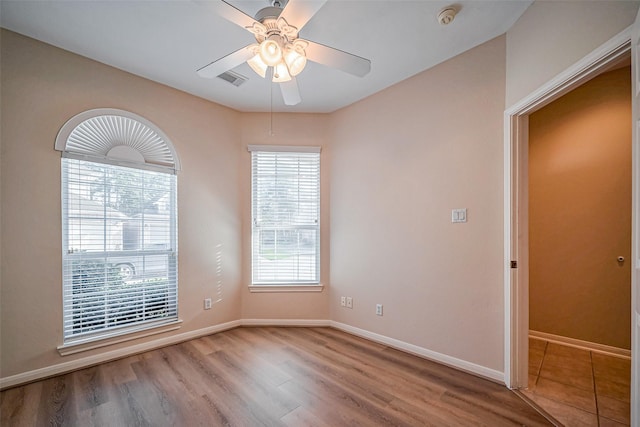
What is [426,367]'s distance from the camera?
7.84ft

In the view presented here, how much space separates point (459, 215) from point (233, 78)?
2475 millimetres

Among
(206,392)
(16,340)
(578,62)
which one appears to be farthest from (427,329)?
(16,340)

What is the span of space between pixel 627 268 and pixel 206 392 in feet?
12.6

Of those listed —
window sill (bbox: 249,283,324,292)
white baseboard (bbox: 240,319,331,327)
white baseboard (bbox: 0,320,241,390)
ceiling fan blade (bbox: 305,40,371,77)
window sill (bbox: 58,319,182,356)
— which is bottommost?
white baseboard (bbox: 240,319,331,327)

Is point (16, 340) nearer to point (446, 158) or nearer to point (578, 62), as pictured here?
point (446, 158)

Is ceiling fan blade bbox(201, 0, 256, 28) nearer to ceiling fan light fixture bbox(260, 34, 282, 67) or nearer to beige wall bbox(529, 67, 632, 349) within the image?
ceiling fan light fixture bbox(260, 34, 282, 67)

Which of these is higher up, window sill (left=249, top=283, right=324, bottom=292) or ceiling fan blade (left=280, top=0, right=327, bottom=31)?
ceiling fan blade (left=280, top=0, right=327, bottom=31)

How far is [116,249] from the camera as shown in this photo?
2.58m

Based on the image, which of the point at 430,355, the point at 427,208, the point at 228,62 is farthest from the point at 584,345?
the point at 228,62

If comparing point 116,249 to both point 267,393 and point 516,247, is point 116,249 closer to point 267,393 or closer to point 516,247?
point 267,393

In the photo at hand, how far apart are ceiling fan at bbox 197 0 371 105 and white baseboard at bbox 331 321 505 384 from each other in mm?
2429

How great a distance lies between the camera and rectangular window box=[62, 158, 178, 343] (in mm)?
2352

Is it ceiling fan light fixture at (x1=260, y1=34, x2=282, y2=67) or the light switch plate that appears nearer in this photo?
ceiling fan light fixture at (x1=260, y1=34, x2=282, y2=67)

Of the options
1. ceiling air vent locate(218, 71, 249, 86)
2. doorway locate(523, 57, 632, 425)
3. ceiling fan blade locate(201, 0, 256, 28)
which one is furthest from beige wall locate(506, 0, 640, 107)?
ceiling air vent locate(218, 71, 249, 86)
